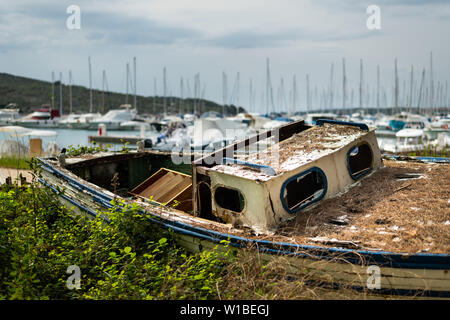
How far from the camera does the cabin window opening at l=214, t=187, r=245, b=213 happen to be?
6302 millimetres

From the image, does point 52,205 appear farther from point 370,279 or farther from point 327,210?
point 370,279

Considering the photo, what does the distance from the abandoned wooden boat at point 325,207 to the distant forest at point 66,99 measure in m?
83.3

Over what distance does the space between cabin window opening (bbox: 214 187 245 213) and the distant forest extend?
276ft

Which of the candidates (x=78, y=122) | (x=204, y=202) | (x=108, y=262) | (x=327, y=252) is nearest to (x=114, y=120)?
(x=78, y=122)

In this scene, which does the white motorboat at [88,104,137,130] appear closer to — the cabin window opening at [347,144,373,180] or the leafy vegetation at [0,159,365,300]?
the cabin window opening at [347,144,373,180]

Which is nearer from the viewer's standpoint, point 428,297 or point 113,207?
point 428,297

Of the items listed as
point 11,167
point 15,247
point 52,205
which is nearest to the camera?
point 15,247

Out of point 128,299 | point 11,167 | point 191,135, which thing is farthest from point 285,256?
point 191,135

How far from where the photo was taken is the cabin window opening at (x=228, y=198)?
248 inches

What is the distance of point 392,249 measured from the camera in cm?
457

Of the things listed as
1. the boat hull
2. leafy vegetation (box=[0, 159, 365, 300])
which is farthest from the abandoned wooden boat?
leafy vegetation (box=[0, 159, 365, 300])

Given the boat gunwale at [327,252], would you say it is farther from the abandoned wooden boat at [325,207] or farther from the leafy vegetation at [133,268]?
the leafy vegetation at [133,268]
